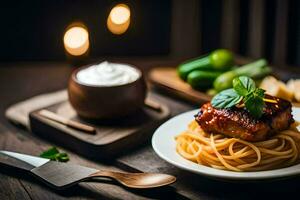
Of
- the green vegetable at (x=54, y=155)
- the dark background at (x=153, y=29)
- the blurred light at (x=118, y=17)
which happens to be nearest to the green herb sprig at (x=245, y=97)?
the green vegetable at (x=54, y=155)

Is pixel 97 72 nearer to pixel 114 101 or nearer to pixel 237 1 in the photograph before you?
pixel 114 101

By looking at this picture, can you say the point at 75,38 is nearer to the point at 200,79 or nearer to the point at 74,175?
the point at 200,79

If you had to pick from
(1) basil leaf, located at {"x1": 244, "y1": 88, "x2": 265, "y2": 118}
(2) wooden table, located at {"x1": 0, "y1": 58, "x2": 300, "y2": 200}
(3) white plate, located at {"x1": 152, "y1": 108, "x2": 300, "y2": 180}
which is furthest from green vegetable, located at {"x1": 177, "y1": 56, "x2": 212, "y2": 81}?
(1) basil leaf, located at {"x1": 244, "y1": 88, "x2": 265, "y2": 118}

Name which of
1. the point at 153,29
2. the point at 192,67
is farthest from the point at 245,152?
the point at 153,29

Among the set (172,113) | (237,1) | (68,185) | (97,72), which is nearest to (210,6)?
(237,1)

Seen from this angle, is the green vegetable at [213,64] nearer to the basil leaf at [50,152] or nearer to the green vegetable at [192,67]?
the green vegetable at [192,67]

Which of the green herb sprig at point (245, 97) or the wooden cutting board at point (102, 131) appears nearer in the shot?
the green herb sprig at point (245, 97)
